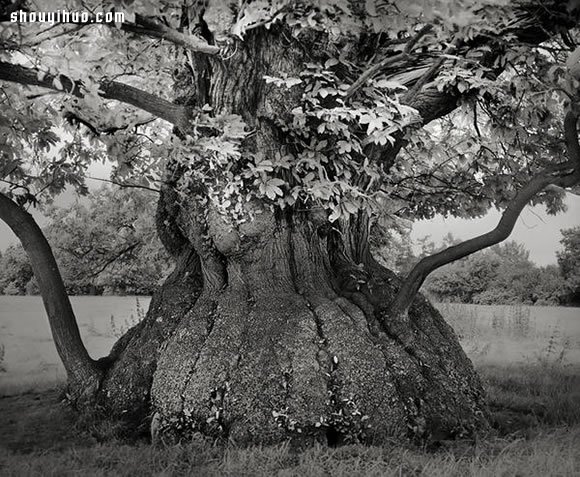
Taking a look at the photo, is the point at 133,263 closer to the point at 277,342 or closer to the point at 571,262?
the point at 277,342

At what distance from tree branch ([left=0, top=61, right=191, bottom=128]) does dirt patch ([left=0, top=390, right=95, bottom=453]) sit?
283 centimetres

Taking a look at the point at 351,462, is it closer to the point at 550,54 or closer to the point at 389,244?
the point at 550,54

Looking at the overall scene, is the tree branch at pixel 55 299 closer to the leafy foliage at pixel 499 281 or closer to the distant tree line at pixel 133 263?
the distant tree line at pixel 133 263

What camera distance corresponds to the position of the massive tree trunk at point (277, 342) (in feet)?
16.0

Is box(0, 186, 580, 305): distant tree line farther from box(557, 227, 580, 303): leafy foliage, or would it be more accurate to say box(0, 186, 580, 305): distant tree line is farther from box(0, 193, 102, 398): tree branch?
box(0, 193, 102, 398): tree branch

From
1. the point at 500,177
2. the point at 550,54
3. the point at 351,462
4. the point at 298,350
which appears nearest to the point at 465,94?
the point at 550,54

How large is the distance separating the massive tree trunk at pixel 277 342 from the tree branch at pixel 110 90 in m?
0.34

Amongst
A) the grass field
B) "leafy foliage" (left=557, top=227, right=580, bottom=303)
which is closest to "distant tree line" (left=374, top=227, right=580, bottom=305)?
"leafy foliage" (left=557, top=227, right=580, bottom=303)

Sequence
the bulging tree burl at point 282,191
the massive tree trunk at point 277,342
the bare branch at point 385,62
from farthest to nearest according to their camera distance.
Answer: the massive tree trunk at point 277,342 < the bulging tree burl at point 282,191 < the bare branch at point 385,62

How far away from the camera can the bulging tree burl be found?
15.5 ft

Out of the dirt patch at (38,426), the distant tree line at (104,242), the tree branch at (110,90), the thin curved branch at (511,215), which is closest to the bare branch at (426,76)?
the thin curved branch at (511,215)

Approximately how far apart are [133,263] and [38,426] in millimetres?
4544

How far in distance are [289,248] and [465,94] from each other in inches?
84.2

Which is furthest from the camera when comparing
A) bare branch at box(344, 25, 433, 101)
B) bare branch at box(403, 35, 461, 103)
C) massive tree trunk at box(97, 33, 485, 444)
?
bare branch at box(403, 35, 461, 103)
